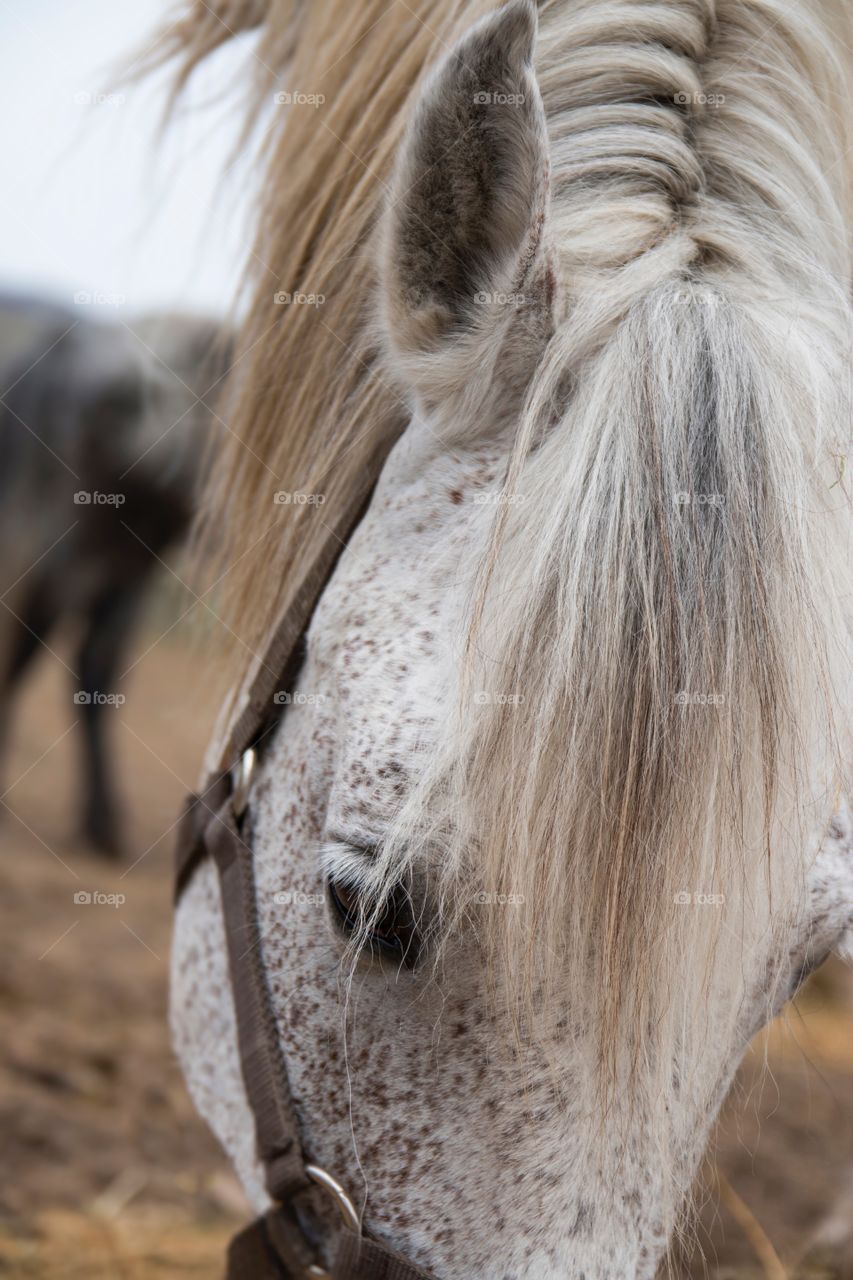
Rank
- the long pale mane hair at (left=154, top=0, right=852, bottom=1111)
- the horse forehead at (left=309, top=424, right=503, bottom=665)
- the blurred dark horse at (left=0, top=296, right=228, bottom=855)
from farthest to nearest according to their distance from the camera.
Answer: the blurred dark horse at (left=0, top=296, right=228, bottom=855)
the horse forehead at (left=309, top=424, right=503, bottom=665)
the long pale mane hair at (left=154, top=0, right=852, bottom=1111)

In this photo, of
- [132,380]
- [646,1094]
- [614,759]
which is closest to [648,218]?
[614,759]

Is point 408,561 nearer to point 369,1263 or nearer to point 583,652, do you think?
point 583,652

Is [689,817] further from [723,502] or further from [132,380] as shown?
[132,380]

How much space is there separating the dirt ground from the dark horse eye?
33 centimetres

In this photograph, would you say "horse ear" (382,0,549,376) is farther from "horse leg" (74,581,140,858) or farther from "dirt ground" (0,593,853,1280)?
"horse leg" (74,581,140,858)

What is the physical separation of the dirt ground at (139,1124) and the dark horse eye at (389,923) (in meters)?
0.33

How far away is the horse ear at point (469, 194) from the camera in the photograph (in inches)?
27.2

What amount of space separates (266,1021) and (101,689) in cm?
271

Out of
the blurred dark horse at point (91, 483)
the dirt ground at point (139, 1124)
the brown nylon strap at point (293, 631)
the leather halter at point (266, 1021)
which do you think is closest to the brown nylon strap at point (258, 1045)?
the leather halter at point (266, 1021)

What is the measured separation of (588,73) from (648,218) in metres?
0.18

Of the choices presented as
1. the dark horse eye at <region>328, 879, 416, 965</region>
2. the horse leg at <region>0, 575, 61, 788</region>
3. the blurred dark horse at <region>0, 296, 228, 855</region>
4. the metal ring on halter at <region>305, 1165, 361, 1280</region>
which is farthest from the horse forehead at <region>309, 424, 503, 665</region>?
the horse leg at <region>0, 575, 61, 788</region>

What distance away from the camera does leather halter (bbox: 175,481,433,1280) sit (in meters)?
0.92

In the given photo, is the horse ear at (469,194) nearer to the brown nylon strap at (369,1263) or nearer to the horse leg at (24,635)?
the brown nylon strap at (369,1263)

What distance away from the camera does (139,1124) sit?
6.89 feet
